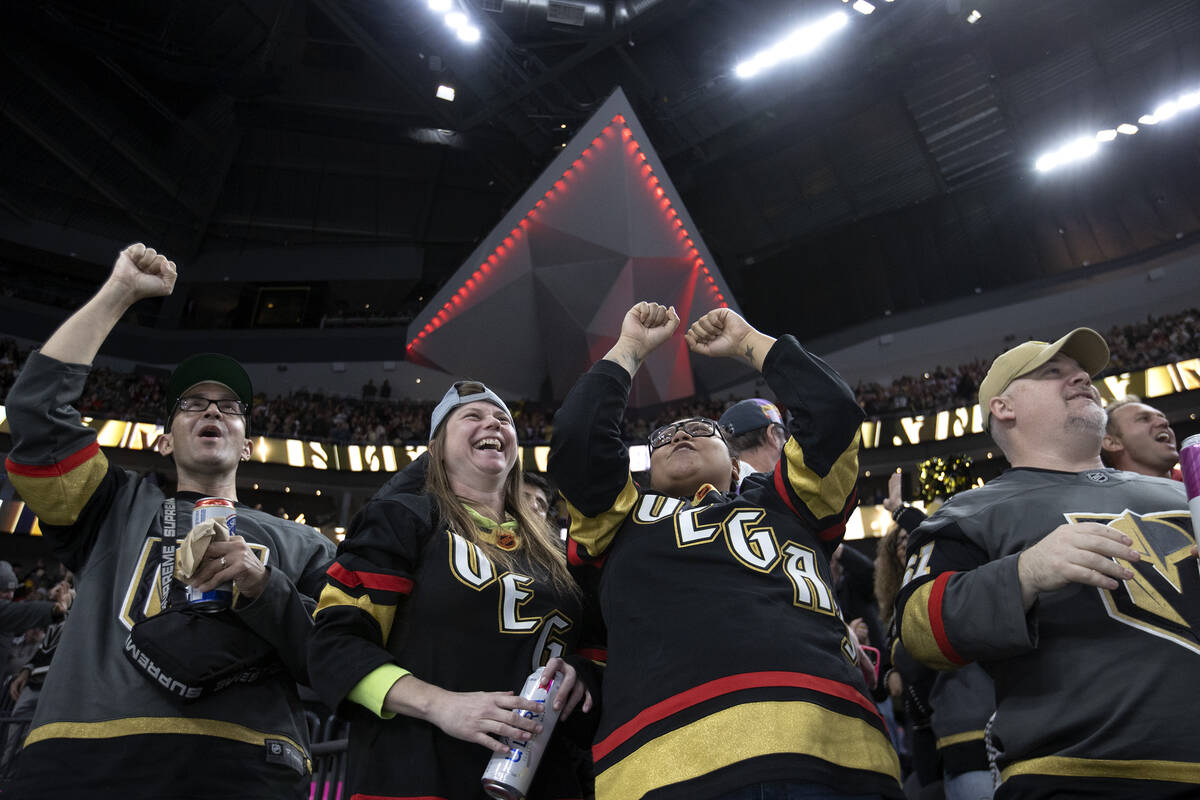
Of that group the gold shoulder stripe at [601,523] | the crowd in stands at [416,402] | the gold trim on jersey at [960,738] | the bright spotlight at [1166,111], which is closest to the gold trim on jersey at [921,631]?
the gold shoulder stripe at [601,523]

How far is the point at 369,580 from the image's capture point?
2035 millimetres

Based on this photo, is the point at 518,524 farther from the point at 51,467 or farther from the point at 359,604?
the point at 51,467

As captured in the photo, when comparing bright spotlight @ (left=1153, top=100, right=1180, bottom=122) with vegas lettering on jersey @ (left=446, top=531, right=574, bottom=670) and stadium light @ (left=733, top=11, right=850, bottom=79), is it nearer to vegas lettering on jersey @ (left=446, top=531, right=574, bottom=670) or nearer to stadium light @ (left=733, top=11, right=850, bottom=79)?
stadium light @ (left=733, top=11, right=850, bottom=79)

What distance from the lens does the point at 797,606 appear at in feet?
5.86

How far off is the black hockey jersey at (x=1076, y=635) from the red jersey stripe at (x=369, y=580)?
50.6 inches

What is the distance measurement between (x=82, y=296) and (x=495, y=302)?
17.5 meters

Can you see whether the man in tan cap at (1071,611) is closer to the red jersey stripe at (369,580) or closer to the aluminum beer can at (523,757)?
the aluminum beer can at (523,757)

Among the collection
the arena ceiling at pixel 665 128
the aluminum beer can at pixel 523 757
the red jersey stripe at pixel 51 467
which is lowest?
the aluminum beer can at pixel 523 757

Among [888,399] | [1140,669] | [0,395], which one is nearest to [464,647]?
[1140,669]

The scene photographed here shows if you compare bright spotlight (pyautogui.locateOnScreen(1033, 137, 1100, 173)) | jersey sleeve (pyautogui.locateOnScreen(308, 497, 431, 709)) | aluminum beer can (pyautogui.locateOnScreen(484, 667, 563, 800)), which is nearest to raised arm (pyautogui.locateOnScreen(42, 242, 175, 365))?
jersey sleeve (pyautogui.locateOnScreen(308, 497, 431, 709))

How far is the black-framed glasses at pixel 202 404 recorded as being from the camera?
2.58m

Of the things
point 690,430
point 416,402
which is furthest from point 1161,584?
point 416,402

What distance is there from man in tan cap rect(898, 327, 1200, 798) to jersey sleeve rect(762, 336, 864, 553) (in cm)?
23

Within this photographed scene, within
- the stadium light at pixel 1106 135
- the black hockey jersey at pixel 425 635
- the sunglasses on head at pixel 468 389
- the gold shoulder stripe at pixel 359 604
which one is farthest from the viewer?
the stadium light at pixel 1106 135
